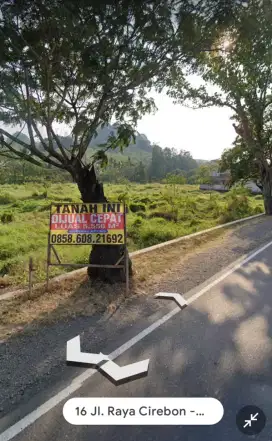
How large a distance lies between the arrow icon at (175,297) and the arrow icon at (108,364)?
170 cm

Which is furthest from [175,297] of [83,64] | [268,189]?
[268,189]

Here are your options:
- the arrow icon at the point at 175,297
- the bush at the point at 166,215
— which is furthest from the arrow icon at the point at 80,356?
the bush at the point at 166,215

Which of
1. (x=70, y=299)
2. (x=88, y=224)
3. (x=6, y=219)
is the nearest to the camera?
(x=70, y=299)

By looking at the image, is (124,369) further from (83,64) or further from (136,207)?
(136,207)

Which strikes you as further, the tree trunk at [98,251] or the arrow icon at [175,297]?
the tree trunk at [98,251]

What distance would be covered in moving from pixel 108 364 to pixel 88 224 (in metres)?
2.81

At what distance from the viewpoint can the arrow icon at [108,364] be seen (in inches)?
126

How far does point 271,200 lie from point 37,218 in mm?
13039

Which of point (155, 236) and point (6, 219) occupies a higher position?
point (6, 219)

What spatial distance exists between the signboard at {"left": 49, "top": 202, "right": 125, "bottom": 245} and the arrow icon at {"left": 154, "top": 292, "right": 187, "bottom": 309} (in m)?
1.16

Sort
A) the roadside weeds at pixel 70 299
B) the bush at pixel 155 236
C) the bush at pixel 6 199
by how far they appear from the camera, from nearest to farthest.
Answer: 1. the roadside weeds at pixel 70 299
2. the bush at pixel 155 236
3. the bush at pixel 6 199

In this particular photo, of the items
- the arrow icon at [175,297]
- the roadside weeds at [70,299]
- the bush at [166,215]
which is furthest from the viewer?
the bush at [166,215]

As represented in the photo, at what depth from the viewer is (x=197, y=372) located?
3.26 metres

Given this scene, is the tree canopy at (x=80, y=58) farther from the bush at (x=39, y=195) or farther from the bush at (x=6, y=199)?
the bush at (x=39, y=195)
